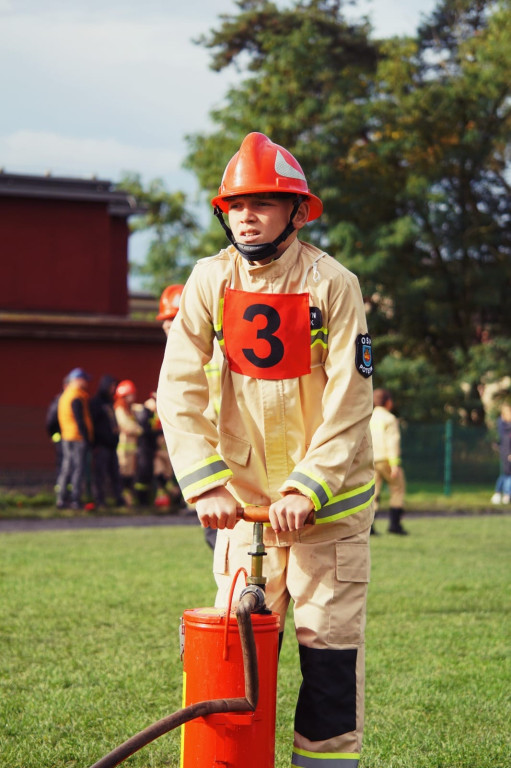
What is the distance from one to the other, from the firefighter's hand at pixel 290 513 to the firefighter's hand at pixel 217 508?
13 cm

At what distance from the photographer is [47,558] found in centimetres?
1164

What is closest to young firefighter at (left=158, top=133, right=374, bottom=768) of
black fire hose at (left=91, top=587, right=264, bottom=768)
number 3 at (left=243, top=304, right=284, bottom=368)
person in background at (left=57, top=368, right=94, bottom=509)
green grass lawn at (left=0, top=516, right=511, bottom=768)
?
number 3 at (left=243, top=304, right=284, bottom=368)

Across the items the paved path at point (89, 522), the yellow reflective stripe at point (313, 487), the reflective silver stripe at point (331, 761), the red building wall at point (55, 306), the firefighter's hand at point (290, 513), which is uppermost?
the red building wall at point (55, 306)

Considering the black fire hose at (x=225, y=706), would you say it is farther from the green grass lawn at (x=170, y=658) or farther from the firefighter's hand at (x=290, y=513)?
the green grass lawn at (x=170, y=658)

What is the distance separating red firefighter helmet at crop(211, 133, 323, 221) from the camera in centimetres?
361

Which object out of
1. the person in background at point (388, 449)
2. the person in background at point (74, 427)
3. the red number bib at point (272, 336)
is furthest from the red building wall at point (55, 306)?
the red number bib at point (272, 336)

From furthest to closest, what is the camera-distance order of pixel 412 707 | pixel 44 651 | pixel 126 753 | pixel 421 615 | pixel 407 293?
1. pixel 407 293
2. pixel 421 615
3. pixel 44 651
4. pixel 412 707
5. pixel 126 753

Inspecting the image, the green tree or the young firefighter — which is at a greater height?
the green tree

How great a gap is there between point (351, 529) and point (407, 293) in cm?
2617

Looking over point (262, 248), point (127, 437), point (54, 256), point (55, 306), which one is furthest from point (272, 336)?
point (54, 256)

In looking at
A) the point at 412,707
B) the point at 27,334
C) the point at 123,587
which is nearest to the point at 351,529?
the point at 412,707

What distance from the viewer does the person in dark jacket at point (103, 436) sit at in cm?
1791

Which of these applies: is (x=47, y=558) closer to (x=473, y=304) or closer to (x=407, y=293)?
(x=407, y=293)

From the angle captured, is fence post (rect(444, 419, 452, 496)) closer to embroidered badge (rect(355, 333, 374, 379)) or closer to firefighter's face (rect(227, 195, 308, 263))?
embroidered badge (rect(355, 333, 374, 379))
